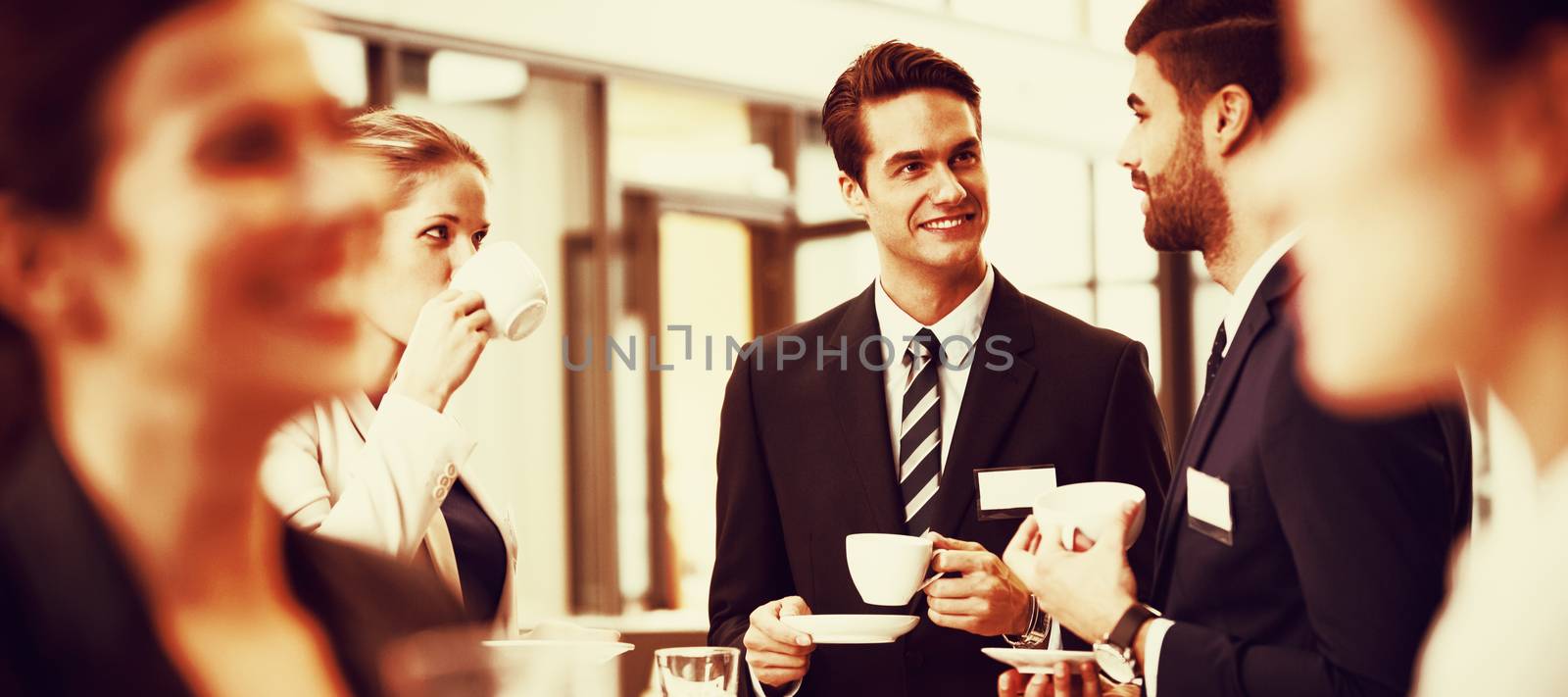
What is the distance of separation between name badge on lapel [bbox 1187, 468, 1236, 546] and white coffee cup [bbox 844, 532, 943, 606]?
0.42 metres

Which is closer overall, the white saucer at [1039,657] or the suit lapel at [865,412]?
the white saucer at [1039,657]

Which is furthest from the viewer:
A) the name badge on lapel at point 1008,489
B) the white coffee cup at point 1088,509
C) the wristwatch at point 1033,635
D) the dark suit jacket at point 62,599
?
the name badge on lapel at point 1008,489

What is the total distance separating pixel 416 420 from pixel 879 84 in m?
1.65

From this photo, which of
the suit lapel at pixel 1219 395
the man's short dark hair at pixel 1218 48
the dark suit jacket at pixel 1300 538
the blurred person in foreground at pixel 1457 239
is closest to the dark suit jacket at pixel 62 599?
the blurred person in foreground at pixel 1457 239

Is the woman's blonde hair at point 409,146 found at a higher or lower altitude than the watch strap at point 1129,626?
higher

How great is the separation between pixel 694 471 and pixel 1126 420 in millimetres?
5123

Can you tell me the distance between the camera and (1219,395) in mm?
1754

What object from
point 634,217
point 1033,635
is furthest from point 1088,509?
point 634,217

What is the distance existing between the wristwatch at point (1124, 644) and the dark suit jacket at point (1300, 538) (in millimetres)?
61

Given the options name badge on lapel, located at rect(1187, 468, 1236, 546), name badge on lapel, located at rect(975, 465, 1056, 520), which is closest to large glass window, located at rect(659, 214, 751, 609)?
name badge on lapel, located at rect(975, 465, 1056, 520)

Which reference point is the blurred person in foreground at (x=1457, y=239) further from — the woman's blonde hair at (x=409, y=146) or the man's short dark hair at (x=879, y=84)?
the man's short dark hair at (x=879, y=84)

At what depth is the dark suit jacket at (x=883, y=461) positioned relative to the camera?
2365 millimetres

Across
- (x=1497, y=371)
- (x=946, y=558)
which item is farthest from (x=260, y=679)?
(x=946, y=558)

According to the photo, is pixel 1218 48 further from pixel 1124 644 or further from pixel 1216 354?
pixel 1124 644
